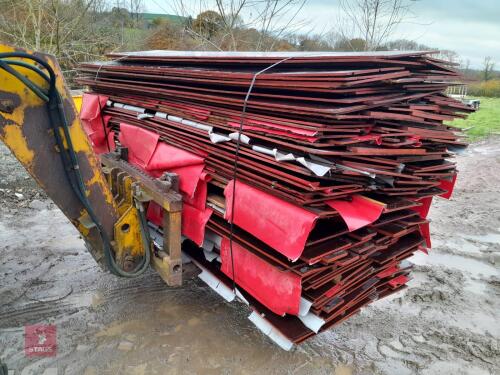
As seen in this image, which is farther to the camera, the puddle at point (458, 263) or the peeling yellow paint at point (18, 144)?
the puddle at point (458, 263)

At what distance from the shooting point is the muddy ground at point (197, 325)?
295 centimetres

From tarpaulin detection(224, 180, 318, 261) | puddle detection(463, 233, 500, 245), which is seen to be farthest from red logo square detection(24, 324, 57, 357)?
puddle detection(463, 233, 500, 245)

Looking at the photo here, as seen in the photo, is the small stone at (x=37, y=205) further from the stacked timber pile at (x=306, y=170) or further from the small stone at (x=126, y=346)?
the small stone at (x=126, y=346)

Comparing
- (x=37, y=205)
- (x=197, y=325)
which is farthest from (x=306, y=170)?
(x=37, y=205)

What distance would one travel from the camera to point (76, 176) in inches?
94.0

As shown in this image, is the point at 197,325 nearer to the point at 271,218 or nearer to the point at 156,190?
the point at 156,190

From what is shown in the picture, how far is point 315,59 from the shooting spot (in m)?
2.49

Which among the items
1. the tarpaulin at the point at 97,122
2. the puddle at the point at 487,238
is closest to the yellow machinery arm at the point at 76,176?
the tarpaulin at the point at 97,122

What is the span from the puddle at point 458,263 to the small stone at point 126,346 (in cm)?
343

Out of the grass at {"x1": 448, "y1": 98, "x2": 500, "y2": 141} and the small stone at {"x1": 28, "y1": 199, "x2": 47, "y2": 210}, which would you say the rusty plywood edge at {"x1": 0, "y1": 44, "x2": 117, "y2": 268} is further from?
the grass at {"x1": 448, "y1": 98, "x2": 500, "y2": 141}

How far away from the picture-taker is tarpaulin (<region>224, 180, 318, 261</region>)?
7.11ft

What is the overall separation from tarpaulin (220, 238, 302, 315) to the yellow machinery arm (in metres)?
0.42

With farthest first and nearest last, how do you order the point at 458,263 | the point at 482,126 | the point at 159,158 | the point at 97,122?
the point at 482,126 → the point at 458,263 → the point at 97,122 → the point at 159,158

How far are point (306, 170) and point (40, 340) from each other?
2.45m
